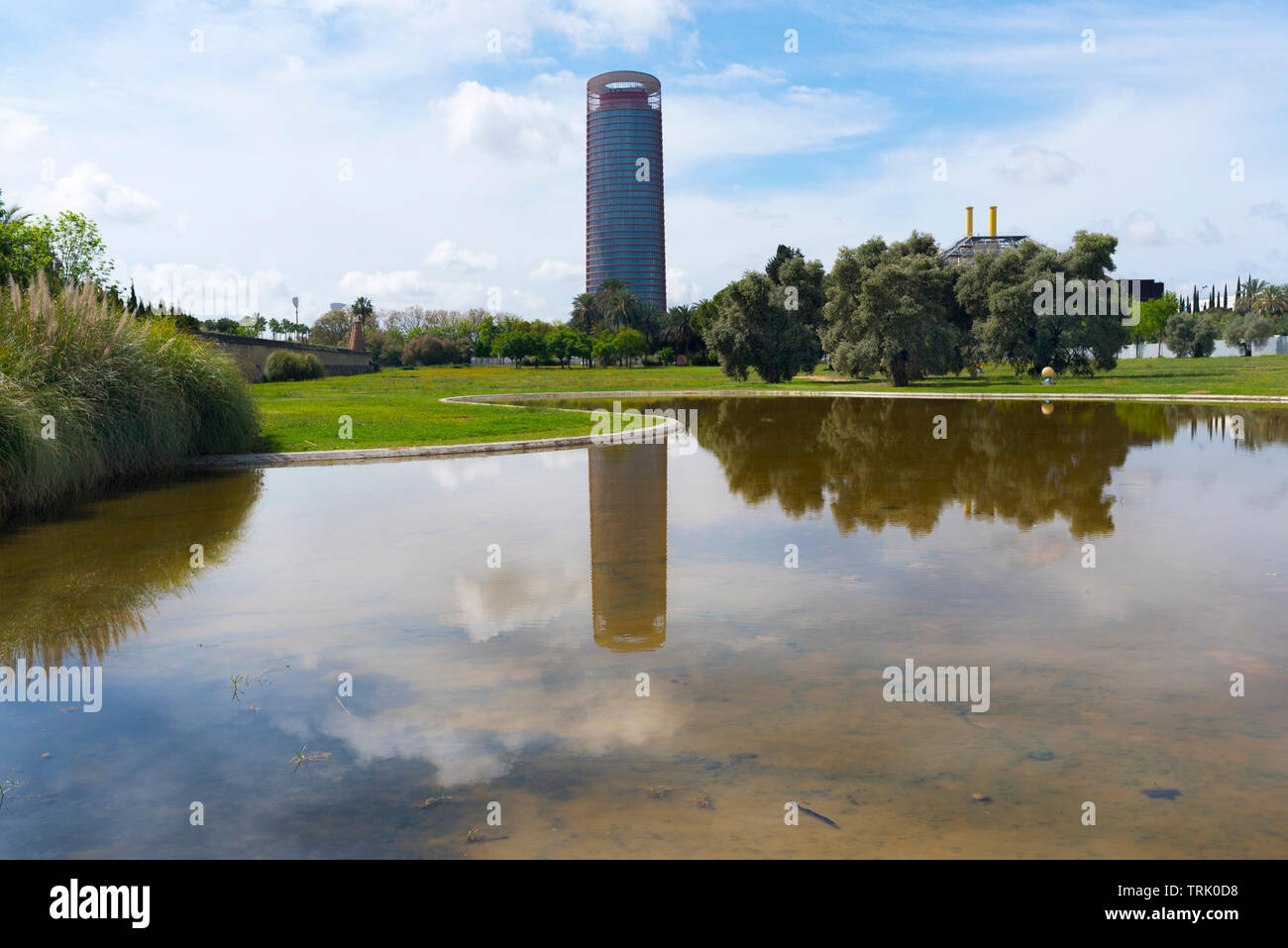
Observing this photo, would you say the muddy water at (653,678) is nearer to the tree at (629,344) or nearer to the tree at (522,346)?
the tree at (629,344)

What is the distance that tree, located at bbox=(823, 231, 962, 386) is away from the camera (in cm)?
4972

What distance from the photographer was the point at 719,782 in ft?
15.4

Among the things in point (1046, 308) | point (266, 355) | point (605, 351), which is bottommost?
point (266, 355)

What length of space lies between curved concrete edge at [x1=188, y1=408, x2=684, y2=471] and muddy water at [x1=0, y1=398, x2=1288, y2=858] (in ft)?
17.6

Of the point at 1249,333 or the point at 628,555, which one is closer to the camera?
the point at 628,555

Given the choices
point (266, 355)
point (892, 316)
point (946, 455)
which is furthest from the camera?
point (266, 355)

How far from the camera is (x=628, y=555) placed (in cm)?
1013

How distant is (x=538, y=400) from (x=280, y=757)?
37771 millimetres

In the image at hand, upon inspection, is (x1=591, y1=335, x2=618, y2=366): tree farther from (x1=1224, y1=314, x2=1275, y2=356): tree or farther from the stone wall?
(x1=1224, y1=314, x2=1275, y2=356): tree

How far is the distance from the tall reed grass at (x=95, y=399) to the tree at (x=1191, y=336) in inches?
3867

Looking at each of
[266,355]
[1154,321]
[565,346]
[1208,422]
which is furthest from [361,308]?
[1208,422]

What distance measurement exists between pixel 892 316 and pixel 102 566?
148ft

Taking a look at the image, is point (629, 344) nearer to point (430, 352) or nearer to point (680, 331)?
point (680, 331)
